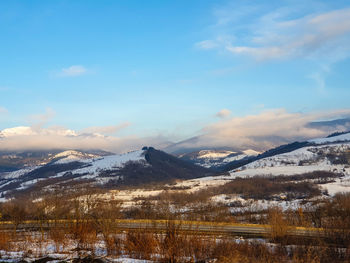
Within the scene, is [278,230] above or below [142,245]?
below

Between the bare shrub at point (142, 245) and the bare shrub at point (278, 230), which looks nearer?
the bare shrub at point (142, 245)

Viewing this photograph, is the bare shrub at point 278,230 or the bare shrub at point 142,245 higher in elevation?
the bare shrub at point 142,245

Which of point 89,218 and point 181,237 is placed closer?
point 181,237

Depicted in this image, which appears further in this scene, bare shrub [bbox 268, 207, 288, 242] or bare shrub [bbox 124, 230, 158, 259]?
bare shrub [bbox 268, 207, 288, 242]

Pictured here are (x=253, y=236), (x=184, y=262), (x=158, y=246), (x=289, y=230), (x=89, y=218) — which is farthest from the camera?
(x=253, y=236)

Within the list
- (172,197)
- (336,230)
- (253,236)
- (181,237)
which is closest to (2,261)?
(181,237)

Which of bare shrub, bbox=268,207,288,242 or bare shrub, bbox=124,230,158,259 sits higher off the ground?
bare shrub, bbox=124,230,158,259

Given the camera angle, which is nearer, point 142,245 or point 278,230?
point 142,245

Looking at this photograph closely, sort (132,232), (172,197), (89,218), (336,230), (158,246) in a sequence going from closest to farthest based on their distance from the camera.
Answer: (158,246) < (132,232) < (89,218) < (336,230) < (172,197)

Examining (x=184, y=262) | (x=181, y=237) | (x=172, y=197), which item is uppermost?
(x=181, y=237)

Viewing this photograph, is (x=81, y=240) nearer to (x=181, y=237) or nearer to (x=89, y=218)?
(x=89, y=218)

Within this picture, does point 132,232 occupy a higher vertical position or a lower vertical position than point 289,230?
higher

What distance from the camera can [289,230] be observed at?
33562mm

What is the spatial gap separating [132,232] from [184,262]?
453 centimetres
